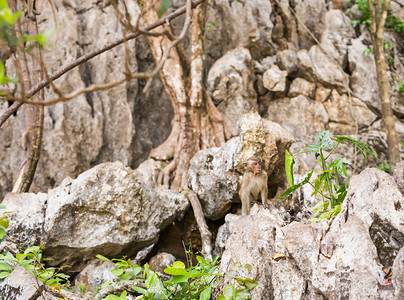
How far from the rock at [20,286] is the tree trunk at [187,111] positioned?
12.1 feet

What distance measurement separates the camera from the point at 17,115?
8.43m

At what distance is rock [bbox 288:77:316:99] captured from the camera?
932cm

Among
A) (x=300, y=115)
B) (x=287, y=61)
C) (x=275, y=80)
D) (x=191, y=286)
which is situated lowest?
(x=191, y=286)

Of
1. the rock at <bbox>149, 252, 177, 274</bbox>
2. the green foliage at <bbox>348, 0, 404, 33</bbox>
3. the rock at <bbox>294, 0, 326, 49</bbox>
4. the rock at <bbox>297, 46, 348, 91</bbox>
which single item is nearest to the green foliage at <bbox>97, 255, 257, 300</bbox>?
the rock at <bbox>149, 252, 177, 274</bbox>

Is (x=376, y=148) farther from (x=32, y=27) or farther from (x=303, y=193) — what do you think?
(x=32, y=27)

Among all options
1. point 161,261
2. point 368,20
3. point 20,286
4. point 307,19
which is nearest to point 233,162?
point 161,261

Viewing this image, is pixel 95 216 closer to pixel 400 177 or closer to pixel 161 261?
pixel 161 261

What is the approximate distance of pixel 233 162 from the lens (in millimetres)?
5898

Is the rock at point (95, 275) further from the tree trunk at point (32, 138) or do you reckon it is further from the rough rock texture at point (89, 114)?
the rough rock texture at point (89, 114)

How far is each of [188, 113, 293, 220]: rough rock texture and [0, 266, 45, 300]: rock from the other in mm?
3132

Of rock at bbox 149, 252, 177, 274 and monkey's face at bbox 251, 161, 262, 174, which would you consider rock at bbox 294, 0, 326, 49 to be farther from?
rock at bbox 149, 252, 177, 274

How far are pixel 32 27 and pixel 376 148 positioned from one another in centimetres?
746

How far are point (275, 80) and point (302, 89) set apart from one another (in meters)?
0.71

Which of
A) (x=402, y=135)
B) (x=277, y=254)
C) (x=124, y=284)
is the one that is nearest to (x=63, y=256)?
(x=124, y=284)
